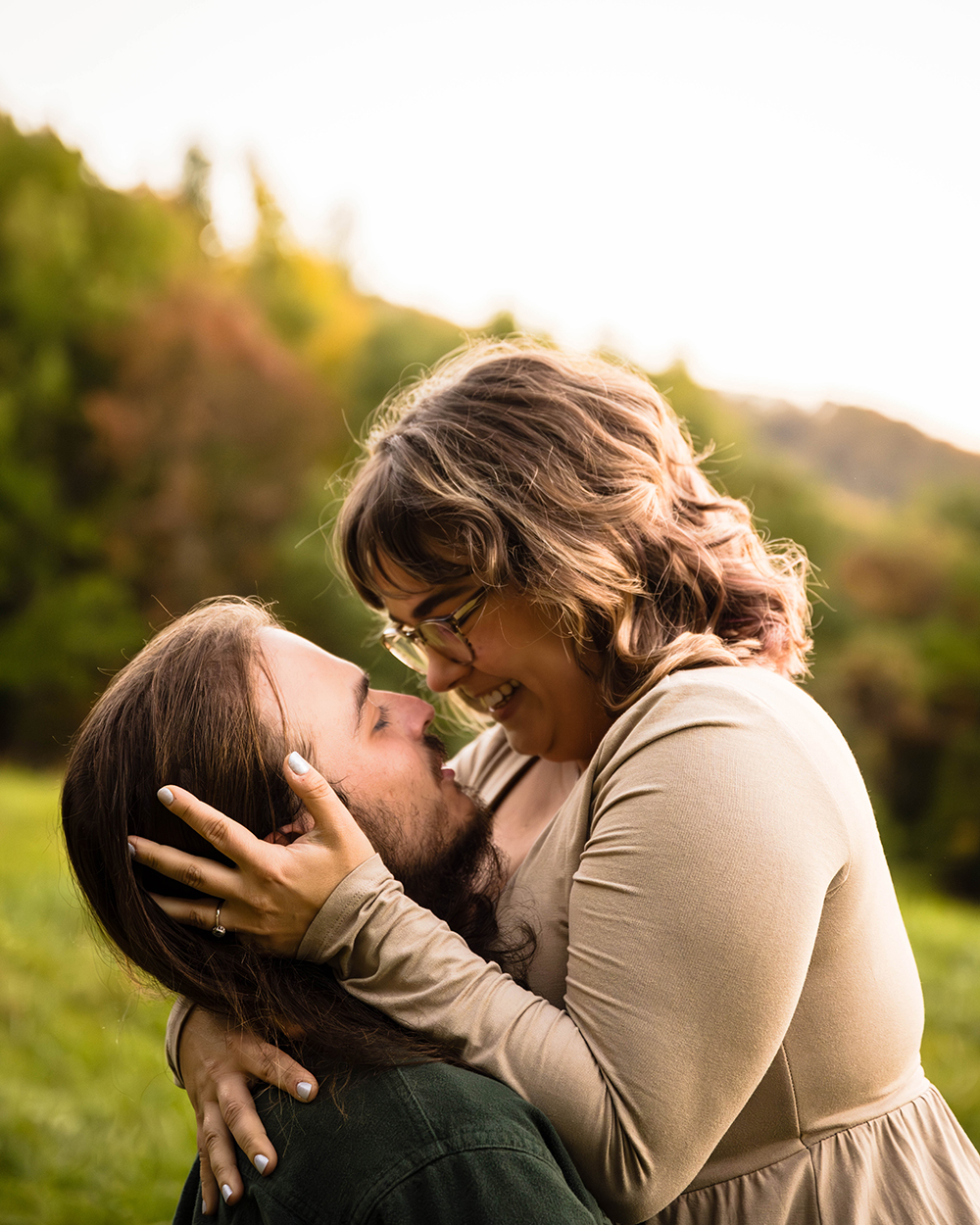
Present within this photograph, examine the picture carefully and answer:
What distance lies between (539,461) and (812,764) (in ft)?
3.10

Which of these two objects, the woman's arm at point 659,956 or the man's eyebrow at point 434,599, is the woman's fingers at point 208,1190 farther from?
the man's eyebrow at point 434,599

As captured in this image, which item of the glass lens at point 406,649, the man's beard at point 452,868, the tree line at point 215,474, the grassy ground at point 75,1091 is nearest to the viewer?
the man's beard at point 452,868

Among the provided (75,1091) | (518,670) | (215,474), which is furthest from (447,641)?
(215,474)

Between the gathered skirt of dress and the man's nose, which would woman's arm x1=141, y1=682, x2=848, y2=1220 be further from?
the man's nose

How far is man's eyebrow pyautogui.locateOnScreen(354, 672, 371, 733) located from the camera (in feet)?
7.21

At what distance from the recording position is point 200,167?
106ft

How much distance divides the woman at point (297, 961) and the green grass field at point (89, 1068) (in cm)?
35

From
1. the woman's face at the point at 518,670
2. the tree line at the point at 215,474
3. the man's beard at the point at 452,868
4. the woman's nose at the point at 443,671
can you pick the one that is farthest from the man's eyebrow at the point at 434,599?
the tree line at the point at 215,474

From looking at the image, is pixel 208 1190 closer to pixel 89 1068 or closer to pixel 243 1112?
pixel 243 1112

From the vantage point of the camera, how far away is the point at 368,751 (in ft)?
7.19

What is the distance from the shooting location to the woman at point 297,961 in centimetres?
150

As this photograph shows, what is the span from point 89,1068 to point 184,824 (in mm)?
4374

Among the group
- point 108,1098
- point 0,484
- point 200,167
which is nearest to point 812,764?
point 108,1098

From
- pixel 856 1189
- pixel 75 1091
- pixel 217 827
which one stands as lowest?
pixel 75 1091
